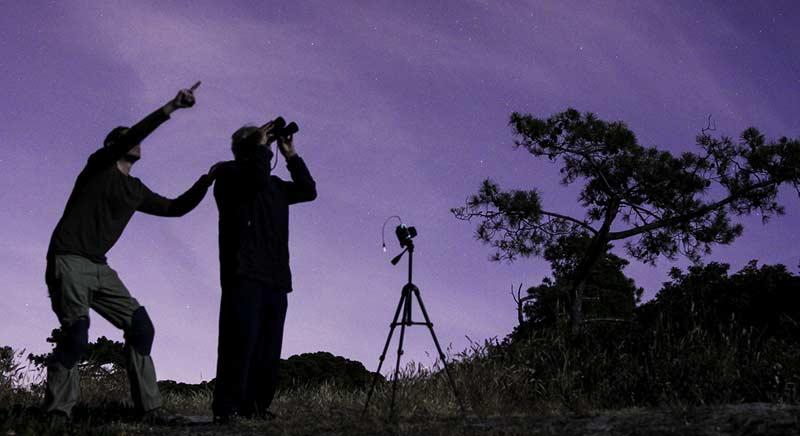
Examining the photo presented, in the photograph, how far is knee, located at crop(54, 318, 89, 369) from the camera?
222 inches

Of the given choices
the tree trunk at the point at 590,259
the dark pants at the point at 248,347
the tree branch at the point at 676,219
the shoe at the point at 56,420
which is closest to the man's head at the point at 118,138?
the dark pants at the point at 248,347

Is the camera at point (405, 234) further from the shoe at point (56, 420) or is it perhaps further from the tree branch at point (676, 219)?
the tree branch at point (676, 219)

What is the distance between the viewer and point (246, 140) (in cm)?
613

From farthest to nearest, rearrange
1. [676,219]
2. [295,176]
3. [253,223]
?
[676,219], [295,176], [253,223]

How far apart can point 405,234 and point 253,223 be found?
1.17 m

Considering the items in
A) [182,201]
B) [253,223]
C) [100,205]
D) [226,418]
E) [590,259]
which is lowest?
[226,418]

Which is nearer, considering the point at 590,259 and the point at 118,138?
the point at 118,138

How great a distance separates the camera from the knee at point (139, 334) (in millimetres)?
5918

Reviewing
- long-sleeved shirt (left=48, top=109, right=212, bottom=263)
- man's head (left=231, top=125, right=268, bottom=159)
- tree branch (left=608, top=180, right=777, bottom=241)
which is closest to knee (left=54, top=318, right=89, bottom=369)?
long-sleeved shirt (left=48, top=109, right=212, bottom=263)

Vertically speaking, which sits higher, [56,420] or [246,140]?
[246,140]

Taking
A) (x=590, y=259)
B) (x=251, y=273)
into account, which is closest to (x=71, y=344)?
(x=251, y=273)

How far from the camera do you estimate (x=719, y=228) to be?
15.9m

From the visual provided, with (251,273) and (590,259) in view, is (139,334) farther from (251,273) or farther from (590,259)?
(590,259)

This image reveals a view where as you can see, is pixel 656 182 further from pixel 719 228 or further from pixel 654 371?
pixel 654 371
